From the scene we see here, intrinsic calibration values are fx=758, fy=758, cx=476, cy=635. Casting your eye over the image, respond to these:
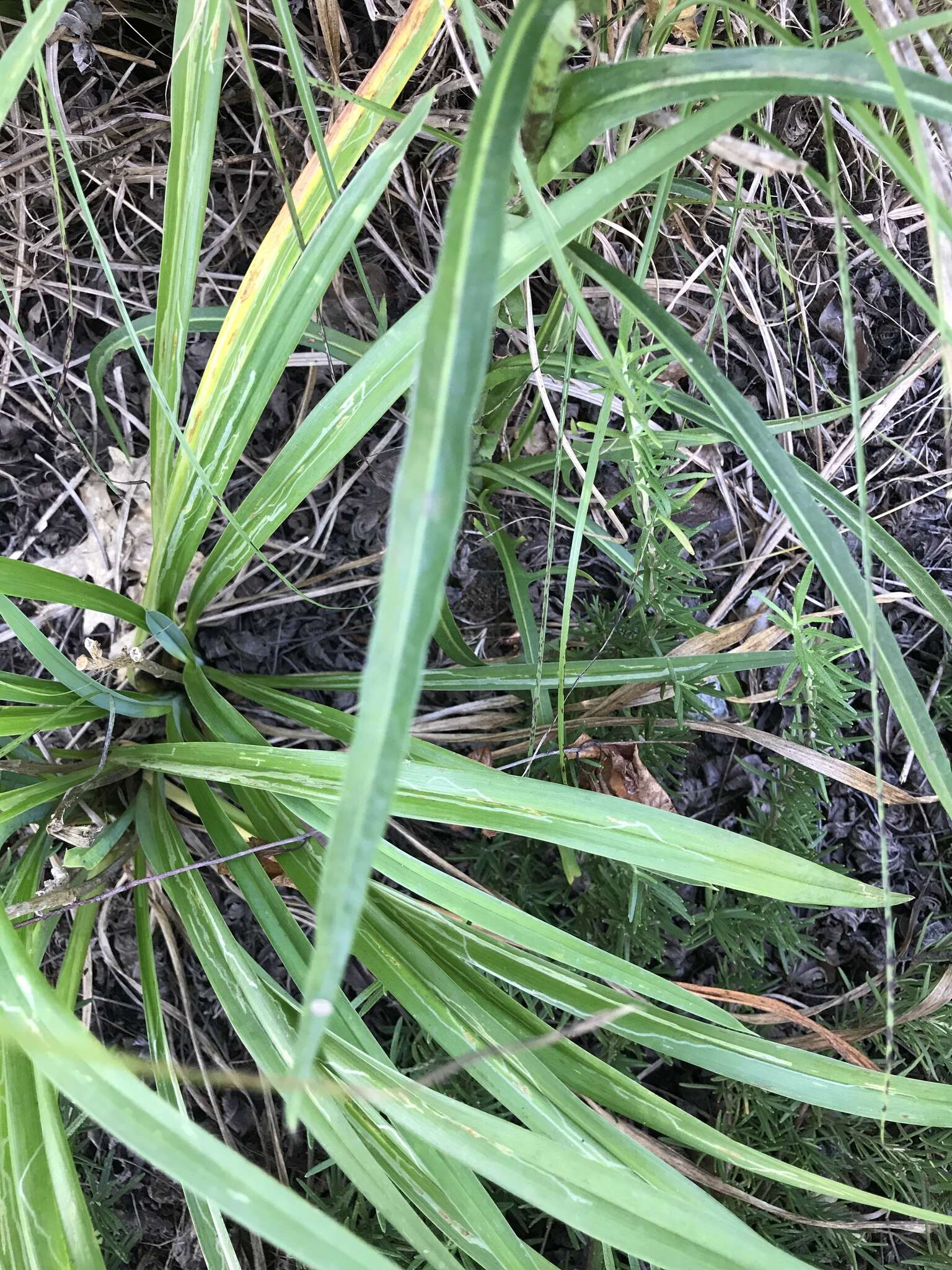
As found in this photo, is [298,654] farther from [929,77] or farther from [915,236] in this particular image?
[915,236]

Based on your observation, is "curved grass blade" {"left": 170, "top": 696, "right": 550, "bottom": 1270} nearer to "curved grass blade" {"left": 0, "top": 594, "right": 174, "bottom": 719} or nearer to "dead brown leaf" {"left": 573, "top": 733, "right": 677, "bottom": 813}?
"curved grass blade" {"left": 0, "top": 594, "right": 174, "bottom": 719}

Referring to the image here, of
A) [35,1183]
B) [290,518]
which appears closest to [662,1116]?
[35,1183]

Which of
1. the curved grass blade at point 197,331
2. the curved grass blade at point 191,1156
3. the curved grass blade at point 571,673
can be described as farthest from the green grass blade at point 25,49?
the curved grass blade at point 571,673

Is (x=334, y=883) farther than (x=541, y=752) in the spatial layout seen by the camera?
No

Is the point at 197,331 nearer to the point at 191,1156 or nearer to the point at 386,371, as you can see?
the point at 386,371

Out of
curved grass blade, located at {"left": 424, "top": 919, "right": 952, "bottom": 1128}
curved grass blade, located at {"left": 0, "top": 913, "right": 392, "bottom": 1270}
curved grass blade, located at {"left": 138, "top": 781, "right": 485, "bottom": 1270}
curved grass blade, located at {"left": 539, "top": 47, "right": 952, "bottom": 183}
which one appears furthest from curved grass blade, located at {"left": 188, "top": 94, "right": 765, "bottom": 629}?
curved grass blade, located at {"left": 424, "top": 919, "right": 952, "bottom": 1128}

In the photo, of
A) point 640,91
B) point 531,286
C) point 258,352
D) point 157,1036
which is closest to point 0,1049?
point 157,1036
